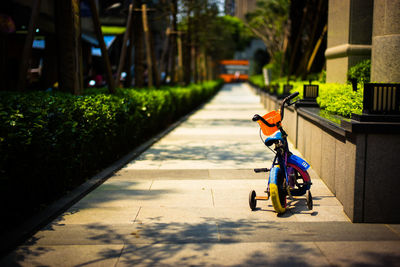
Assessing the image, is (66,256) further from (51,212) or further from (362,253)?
(362,253)

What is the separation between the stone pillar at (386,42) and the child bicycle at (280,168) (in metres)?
3.09

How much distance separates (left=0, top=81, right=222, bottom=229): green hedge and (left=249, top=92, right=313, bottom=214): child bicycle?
2668 mm

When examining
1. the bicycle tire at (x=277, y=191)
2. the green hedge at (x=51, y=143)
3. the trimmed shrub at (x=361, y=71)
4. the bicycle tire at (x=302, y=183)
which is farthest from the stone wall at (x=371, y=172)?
the trimmed shrub at (x=361, y=71)

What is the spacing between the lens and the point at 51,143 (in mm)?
6527

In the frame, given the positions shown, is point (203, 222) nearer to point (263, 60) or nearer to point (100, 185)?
point (100, 185)

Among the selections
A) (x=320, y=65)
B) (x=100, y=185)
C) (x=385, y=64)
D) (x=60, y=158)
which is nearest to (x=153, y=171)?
(x=100, y=185)

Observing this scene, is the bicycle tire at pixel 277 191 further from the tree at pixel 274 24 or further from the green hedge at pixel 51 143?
the tree at pixel 274 24

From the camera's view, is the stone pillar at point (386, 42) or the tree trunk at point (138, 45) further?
the tree trunk at point (138, 45)

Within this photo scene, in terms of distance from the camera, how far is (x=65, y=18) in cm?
1038

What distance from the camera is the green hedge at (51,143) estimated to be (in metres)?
5.56

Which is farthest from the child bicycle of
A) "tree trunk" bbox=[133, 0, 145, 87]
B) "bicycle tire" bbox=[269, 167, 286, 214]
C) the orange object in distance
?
the orange object in distance

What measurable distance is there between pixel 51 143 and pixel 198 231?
7.68 ft

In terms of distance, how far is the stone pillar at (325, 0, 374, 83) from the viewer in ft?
39.1

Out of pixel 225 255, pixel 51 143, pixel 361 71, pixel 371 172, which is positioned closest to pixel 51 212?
pixel 51 143
